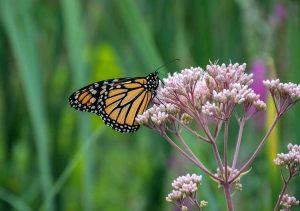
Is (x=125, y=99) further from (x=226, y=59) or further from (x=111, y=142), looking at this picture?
(x=111, y=142)

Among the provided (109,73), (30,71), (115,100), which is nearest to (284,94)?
(115,100)

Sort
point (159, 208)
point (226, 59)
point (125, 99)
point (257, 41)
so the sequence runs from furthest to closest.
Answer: point (257, 41) < point (159, 208) < point (226, 59) < point (125, 99)

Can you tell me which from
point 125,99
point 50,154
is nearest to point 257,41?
point 50,154

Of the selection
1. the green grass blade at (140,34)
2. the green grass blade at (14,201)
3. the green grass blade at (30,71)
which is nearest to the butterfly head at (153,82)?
the green grass blade at (140,34)

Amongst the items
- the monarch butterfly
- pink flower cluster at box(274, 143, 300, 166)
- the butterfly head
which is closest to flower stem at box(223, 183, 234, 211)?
pink flower cluster at box(274, 143, 300, 166)

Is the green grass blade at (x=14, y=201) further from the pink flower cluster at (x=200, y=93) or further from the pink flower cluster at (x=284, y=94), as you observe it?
the pink flower cluster at (x=284, y=94)

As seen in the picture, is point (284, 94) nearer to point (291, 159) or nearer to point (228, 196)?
point (291, 159)

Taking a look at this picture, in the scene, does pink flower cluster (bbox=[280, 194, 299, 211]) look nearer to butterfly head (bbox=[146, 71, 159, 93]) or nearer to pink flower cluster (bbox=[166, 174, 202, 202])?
pink flower cluster (bbox=[166, 174, 202, 202])
